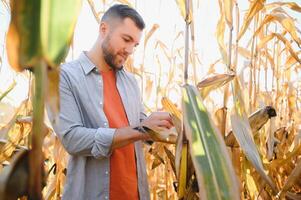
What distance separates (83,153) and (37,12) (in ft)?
2.83

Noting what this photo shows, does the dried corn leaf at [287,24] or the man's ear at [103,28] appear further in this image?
the man's ear at [103,28]

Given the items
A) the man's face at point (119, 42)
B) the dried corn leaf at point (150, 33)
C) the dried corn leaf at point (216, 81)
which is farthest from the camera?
the dried corn leaf at point (150, 33)

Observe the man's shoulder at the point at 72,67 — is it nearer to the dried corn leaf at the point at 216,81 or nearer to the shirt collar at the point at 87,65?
the shirt collar at the point at 87,65

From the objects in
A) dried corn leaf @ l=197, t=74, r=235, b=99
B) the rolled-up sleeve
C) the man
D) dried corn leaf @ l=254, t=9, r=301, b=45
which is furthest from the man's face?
dried corn leaf @ l=197, t=74, r=235, b=99

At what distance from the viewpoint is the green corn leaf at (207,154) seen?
0.50 meters

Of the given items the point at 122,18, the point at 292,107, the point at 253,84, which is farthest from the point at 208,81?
the point at 292,107

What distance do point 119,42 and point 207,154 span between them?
794 mm

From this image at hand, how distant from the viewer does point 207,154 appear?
1.79ft

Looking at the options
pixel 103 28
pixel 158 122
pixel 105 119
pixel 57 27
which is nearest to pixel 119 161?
pixel 105 119

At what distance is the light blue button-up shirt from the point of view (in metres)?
1.08

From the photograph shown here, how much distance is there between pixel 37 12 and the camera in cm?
28

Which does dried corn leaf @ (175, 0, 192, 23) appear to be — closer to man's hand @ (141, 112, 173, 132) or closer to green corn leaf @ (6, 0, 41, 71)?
man's hand @ (141, 112, 173, 132)

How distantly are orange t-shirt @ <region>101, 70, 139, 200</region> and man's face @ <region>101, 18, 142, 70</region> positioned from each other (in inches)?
2.6

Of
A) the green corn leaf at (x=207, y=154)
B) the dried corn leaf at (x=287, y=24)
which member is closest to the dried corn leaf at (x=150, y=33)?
the dried corn leaf at (x=287, y=24)
